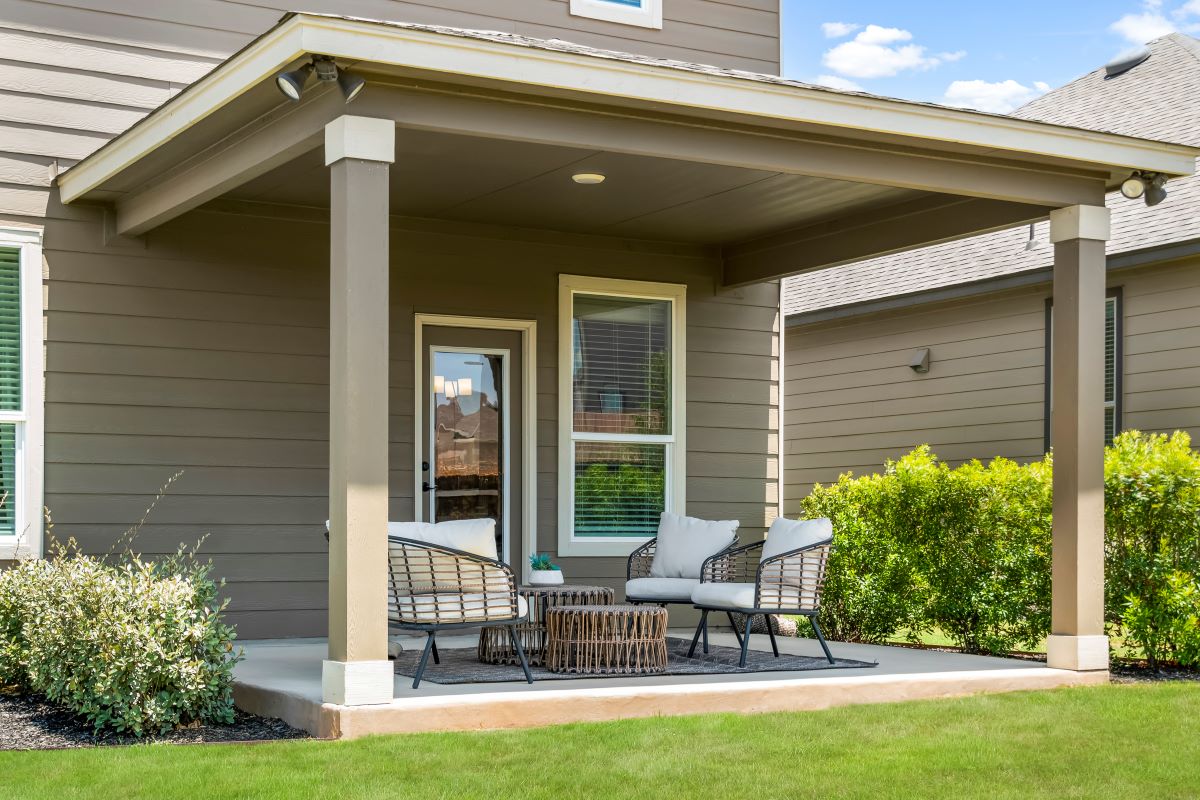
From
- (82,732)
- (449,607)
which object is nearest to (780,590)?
(449,607)

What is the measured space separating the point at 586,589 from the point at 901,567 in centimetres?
254

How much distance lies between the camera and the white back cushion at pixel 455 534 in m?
6.59

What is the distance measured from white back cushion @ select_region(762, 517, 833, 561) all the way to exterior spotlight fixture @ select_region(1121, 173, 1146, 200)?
2379 mm

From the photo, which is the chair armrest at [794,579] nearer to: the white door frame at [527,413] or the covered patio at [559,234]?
the covered patio at [559,234]

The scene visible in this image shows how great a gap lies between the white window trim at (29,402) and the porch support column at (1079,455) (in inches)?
213

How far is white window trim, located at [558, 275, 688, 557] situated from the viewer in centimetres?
919

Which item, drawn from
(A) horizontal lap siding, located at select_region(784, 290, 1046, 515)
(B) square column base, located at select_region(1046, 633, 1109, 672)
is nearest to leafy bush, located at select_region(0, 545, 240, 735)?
(B) square column base, located at select_region(1046, 633, 1109, 672)

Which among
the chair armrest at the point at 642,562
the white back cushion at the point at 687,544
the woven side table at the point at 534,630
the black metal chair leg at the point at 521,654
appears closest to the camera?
the black metal chair leg at the point at 521,654

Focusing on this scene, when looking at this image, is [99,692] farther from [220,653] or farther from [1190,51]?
[1190,51]

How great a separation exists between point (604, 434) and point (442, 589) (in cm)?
327

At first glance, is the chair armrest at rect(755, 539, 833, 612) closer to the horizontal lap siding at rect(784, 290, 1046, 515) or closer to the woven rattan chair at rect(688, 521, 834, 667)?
the woven rattan chair at rect(688, 521, 834, 667)

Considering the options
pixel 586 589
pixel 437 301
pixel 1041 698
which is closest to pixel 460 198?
pixel 437 301

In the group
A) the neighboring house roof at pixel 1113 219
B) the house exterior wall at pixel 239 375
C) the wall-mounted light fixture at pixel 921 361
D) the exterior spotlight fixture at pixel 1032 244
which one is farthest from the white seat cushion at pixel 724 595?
the wall-mounted light fixture at pixel 921 361

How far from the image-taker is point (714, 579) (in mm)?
8023
